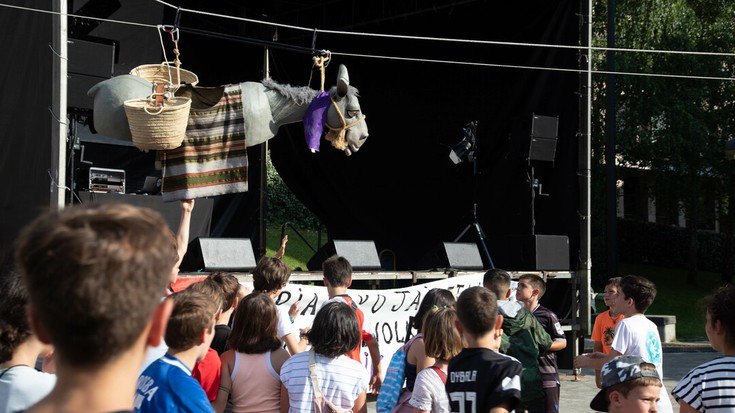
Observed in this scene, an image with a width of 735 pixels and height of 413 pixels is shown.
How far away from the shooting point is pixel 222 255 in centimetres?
963

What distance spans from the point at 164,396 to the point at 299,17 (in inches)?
508

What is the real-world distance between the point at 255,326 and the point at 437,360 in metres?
0.94

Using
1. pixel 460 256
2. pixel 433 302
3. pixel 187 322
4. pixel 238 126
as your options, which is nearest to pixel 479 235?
pixel 460 256

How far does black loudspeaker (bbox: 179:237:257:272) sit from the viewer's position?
→ 31.3 feet

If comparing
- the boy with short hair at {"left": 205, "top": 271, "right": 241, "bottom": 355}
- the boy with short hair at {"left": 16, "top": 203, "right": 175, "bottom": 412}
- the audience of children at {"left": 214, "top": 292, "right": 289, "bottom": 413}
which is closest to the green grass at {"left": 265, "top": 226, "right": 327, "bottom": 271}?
the boy with short hair at {"left": 205, "top": 271, "right": 241, "bottom": 355}

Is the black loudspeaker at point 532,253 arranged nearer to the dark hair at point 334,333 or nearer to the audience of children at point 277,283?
the audience of children at point 277,283

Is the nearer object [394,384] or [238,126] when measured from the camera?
[394,384]

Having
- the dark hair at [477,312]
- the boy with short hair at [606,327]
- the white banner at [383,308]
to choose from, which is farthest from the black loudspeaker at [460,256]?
the dark hair at [477,312]

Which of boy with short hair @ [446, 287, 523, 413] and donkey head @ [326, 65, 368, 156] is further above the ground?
donkey head @ [326, 65, 368, 156]

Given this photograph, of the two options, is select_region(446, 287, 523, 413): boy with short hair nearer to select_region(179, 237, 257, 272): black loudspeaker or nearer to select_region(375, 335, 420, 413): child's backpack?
select_region(375, 335, 420, 413): child's backpack

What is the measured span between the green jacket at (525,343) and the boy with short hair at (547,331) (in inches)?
27.0

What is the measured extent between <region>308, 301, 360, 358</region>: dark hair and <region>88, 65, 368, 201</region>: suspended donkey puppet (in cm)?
375

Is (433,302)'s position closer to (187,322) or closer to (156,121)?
(187,322)

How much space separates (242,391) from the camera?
4.41 meters
